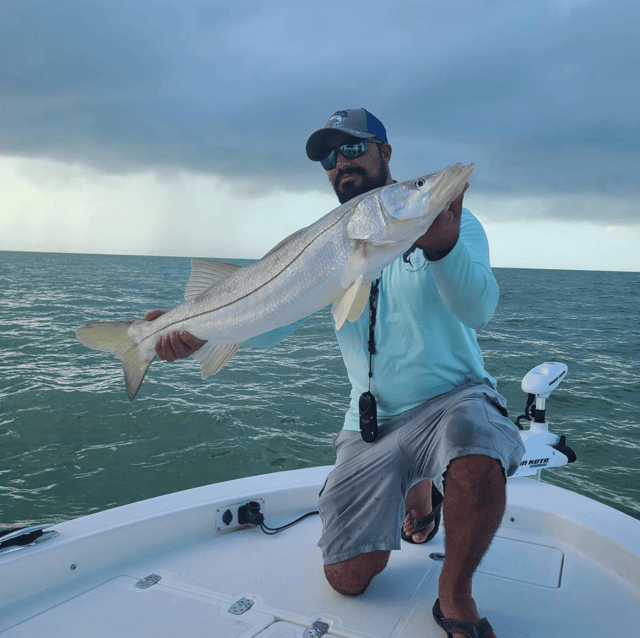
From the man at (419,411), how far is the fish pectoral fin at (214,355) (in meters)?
0.05

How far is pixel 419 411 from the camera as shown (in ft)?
10.0

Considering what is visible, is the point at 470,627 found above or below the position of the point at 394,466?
below

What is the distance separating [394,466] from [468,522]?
57 cm

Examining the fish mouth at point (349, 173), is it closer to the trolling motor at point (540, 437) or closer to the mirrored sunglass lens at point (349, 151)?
the mirrored sunglass lens at point (349, 151)

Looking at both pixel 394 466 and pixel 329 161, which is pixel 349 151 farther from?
pixel 394 466

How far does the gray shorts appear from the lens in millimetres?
2734

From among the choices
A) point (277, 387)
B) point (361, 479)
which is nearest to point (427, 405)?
point (361, 479)

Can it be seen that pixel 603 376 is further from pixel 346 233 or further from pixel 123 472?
pixel 346 233

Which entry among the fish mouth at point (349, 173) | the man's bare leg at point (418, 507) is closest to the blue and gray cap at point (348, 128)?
the fish mouth at point (349, 173)

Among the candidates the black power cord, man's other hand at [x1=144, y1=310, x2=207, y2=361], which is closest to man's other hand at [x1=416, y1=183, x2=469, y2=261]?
man's other hand at [x1=144, y1=310, x2=207, y2=361]

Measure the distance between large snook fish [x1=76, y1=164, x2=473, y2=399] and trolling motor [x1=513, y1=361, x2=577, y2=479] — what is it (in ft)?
7.31

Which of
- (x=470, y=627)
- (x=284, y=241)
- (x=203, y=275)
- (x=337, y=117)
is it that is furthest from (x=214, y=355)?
(x=470, y=627)

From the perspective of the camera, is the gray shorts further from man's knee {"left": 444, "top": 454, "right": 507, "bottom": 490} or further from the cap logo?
the cap logo

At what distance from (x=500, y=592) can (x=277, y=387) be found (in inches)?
305
